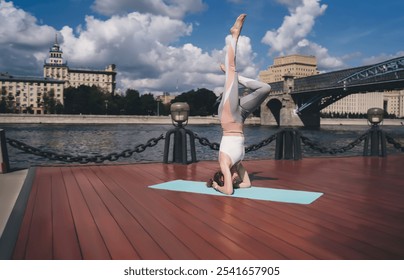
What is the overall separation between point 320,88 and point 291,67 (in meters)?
78.9

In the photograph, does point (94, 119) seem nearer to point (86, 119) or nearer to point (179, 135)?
point (86, 119)

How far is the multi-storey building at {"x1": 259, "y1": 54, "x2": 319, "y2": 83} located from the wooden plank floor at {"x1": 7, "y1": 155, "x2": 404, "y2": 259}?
129102mm

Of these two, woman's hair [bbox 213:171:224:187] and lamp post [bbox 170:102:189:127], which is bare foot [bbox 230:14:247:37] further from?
lamp post [bbox 170:102:189:127]

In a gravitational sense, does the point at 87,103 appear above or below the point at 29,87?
below

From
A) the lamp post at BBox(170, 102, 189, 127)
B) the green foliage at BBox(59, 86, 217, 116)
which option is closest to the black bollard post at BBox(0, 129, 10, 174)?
the lamp post at BBox(170, 102, 189, 127)

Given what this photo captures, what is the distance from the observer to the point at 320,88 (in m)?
55.0

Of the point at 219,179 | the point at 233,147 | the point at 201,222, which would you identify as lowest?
the point at 201,222

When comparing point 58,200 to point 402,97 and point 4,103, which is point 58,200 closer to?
point 4,103

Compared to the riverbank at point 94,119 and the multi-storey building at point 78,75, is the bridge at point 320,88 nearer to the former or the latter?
the riverbank at point 94,119

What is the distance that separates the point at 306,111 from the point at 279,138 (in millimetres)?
57896

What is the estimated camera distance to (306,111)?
6425cm

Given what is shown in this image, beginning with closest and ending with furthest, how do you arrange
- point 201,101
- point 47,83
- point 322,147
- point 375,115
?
1. point 322,147
2. point 375,115
3. point 201,101
4. point 47,83

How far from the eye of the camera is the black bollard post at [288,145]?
28.8 feet

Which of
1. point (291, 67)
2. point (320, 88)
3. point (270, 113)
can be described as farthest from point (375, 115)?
point (291, 67)
